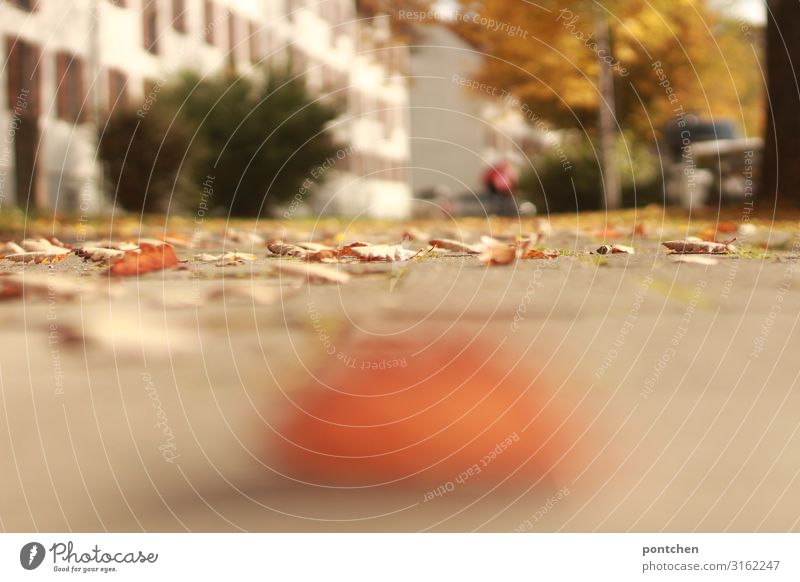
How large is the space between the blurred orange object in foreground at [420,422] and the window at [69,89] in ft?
54.2

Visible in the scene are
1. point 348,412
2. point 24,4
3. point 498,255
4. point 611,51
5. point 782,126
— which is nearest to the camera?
point 348,412

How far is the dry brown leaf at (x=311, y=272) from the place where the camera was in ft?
5.66

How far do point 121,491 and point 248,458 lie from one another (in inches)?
6.9

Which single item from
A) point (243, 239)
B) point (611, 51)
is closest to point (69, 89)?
point (611, 51)

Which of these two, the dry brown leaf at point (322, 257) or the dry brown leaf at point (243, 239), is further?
the dry brown leaf at point (243, 239)

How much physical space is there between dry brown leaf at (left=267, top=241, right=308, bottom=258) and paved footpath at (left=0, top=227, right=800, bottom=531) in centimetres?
21

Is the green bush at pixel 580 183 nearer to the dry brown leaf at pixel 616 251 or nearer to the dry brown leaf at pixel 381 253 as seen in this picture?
the dry brown leaf at pixel 616 251

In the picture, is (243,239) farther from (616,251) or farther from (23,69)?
(23,69)

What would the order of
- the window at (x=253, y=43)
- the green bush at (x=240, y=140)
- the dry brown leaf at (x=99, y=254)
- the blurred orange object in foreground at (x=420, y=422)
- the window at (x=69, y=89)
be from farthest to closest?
the window at (x=253, y=43), the window at (x=69, y=89), the green bush at (x=240, y=140), the dry brown leaf at (x=99, y=254), the blurred orange object in foreground at (x=420, y=422)

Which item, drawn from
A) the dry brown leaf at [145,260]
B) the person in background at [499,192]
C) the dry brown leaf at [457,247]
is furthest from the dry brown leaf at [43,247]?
the person in background at [499,192]

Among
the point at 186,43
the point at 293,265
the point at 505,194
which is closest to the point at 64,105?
the point at 186,43

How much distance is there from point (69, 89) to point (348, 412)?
18.1 meters

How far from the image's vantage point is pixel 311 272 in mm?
1736

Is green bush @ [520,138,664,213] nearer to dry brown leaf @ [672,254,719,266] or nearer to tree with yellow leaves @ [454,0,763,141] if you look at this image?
tree with yellow leaves @ [454,0,763,141]
